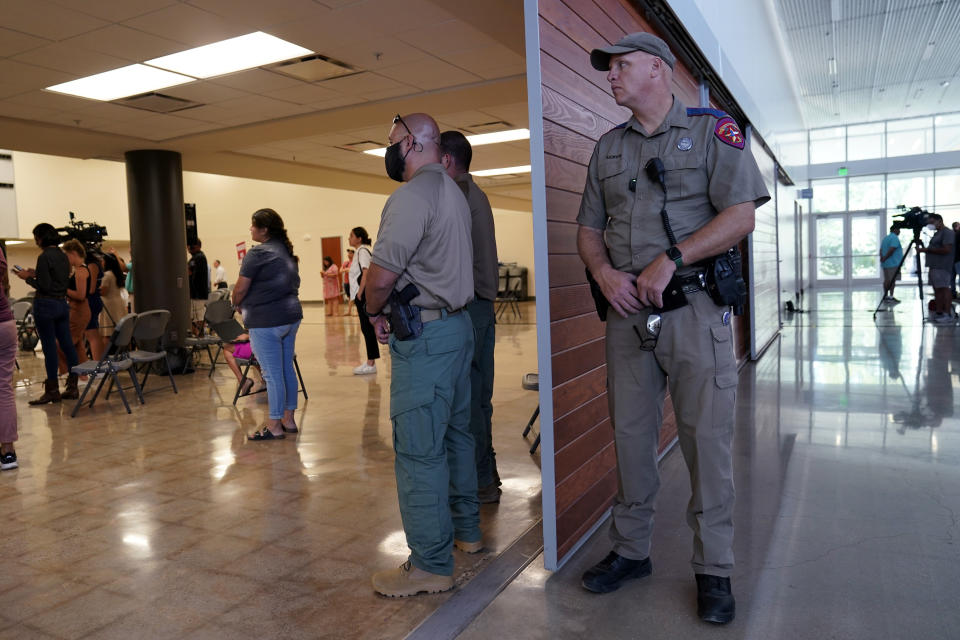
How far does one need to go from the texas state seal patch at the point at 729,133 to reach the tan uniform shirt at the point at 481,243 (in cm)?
123

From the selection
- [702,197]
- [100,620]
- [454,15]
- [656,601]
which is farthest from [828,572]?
[454,15]

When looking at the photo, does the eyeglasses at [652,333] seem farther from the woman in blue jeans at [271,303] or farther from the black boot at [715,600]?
the woman in blue jeans at [271,303]

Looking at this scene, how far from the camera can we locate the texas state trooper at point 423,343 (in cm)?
228

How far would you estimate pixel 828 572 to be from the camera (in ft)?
7.89

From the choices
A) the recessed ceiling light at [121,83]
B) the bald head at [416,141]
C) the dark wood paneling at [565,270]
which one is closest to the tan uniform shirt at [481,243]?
the dark wood paneling at [565,270]

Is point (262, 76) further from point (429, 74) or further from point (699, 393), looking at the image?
point (699, 393)

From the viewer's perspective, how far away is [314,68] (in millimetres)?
5812

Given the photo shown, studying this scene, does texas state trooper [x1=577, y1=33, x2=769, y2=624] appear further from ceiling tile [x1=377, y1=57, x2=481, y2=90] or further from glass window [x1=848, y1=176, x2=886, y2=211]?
glass window [x1=848, y1=176, x2=886, y2=211]

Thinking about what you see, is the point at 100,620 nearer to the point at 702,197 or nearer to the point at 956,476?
the point at 702,197

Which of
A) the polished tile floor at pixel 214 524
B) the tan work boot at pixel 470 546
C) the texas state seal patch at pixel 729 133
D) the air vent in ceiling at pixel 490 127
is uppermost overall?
the air vent in ceiling at pixel 490 127

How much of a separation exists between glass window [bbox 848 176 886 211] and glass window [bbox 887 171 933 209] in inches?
9.1

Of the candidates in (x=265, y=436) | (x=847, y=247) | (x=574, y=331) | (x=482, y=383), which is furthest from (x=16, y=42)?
(x=847, y=247)

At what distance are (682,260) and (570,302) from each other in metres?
0.74

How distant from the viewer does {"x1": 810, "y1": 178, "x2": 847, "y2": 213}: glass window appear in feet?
68.8
